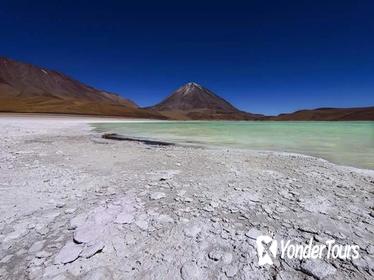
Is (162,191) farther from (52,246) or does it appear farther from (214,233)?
(52,246)

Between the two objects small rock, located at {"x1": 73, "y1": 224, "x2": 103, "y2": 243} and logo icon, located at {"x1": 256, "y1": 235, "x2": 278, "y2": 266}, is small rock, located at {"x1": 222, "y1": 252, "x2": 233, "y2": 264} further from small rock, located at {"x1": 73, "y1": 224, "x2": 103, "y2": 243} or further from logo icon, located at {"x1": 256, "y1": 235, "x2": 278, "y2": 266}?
small rock, located at {"x1": 73, "y1": 224, "x2": 103, "y2": 243}

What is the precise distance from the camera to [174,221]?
2.71 metres

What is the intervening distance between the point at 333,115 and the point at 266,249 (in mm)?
164567

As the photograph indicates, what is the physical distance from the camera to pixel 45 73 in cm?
19012

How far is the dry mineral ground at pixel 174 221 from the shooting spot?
6.43ft

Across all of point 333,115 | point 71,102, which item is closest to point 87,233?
point 71,102

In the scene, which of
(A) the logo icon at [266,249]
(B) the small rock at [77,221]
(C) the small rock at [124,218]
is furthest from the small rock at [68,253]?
(A) the logo icon at [266,249]

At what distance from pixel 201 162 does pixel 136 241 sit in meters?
3.68

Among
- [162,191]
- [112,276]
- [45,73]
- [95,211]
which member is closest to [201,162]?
[162,191]

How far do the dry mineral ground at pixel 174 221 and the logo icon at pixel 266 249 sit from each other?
54 millimetres

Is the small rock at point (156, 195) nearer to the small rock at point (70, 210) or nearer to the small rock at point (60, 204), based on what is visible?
the small rock at point (70, 210)

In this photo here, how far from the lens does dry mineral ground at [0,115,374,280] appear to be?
77.2 inches

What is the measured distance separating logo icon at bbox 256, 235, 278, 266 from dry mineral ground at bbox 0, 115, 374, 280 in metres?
0.05

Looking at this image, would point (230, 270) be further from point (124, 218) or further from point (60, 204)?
point (60, 204)
